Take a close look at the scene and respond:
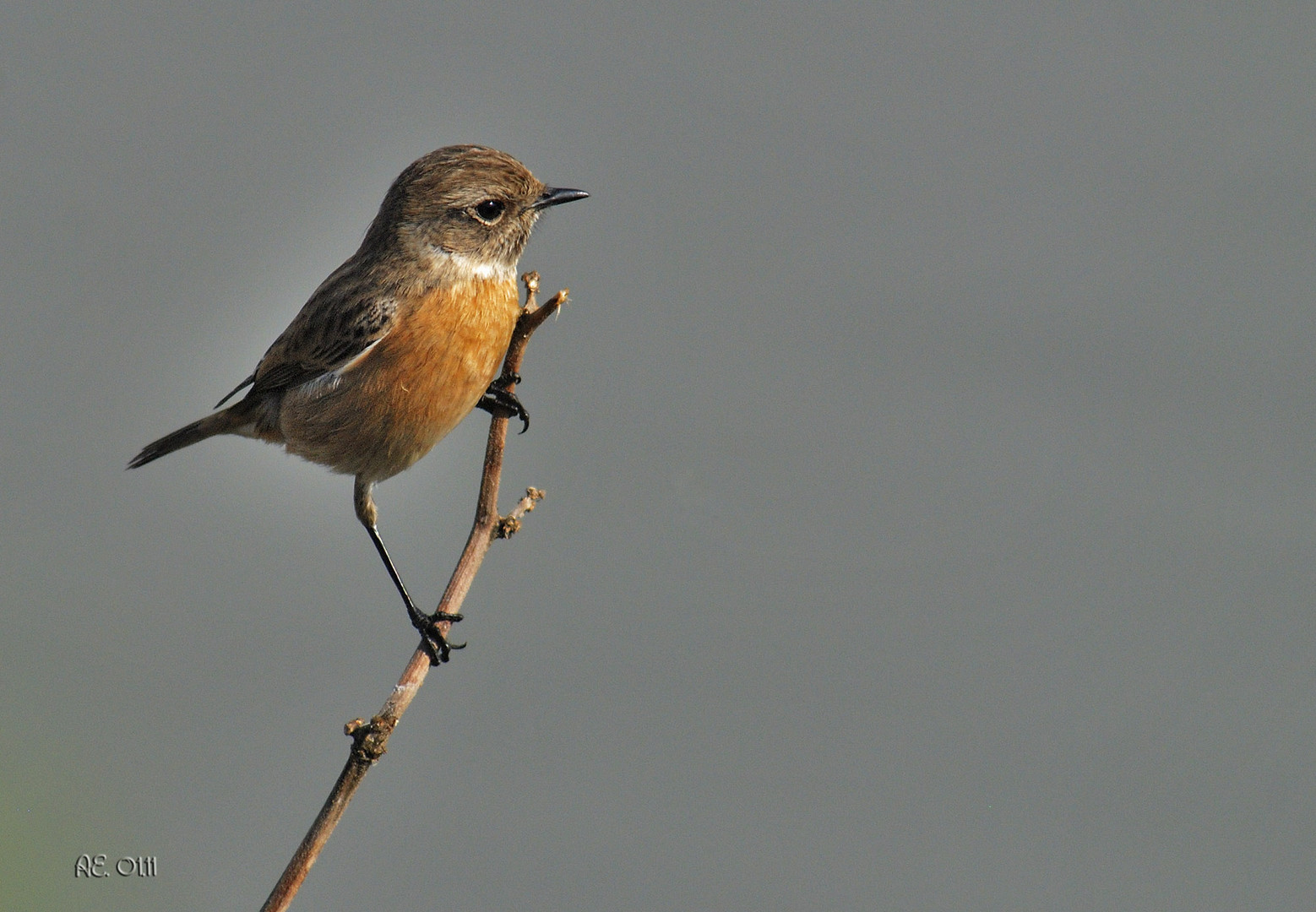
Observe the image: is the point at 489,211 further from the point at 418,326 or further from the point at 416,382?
the point at 416,382

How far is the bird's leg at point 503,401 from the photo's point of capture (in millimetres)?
3287

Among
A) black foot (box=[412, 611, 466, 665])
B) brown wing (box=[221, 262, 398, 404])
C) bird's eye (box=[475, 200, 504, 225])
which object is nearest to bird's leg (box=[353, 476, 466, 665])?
black foot (box=[412, 611, 466, 665])

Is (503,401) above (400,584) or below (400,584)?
above

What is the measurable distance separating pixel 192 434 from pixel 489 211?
1220 millimetres

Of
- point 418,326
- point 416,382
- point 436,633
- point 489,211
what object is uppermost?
point 489,211

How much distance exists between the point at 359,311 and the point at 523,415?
57cm

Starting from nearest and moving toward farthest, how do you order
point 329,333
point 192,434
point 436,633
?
point 436,633, point 329,333, point 192,434

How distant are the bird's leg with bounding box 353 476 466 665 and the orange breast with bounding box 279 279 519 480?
21cm

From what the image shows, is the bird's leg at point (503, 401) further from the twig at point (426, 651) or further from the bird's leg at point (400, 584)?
the bird's leg at point (400, 584)

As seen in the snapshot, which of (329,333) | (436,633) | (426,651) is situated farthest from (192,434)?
(426,651)

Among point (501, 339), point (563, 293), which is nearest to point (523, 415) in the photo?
point (501, 339)

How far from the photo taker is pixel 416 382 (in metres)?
3.22

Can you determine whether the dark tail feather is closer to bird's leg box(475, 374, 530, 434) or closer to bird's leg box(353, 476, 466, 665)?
bird's leg box(353, 476, 466, 665)

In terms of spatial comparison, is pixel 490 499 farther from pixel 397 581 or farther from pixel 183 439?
pixel 183 439
